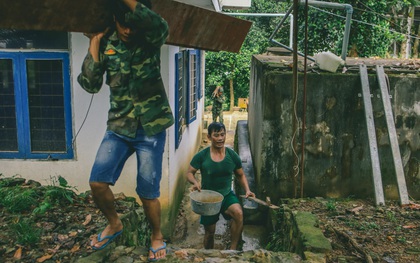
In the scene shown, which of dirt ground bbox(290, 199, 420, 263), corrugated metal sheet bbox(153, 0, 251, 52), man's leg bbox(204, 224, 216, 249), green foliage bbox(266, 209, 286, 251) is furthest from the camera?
man's leg bbox(204, 224, 216, 249)

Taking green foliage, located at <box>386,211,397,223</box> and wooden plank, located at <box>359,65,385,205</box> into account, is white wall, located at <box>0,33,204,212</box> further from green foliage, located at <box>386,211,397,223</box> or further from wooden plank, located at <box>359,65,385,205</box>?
green foliage, located at <box>386,211,397,223</box>

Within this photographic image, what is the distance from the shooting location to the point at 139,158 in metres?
3.32

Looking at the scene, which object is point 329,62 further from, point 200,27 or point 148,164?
point 148,164

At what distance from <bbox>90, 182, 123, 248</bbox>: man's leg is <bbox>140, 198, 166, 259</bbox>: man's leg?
262 millimetres

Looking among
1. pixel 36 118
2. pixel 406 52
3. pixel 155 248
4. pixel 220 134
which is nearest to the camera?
pixel 155 248

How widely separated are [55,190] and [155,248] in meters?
1.85

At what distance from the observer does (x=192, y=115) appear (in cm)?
981

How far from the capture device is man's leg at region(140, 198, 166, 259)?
3438 mm

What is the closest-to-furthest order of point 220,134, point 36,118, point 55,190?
point 55,190 < point 220,134 < point 36,118

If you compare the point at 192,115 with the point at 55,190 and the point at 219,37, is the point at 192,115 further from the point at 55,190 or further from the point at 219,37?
the point at 219,37

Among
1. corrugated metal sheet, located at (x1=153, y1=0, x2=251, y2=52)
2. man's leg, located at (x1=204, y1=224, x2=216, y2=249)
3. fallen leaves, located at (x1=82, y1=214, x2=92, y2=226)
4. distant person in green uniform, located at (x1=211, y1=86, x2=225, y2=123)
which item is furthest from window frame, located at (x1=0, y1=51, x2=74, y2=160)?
distant person in green uniform, located at (x1=211, y1=86, x2=225, y2=123)

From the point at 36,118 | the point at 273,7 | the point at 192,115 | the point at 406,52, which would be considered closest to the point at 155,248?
the point at 36,118

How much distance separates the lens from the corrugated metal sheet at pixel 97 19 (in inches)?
108

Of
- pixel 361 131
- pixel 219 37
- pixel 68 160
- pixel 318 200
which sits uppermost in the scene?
pixel 219 37
